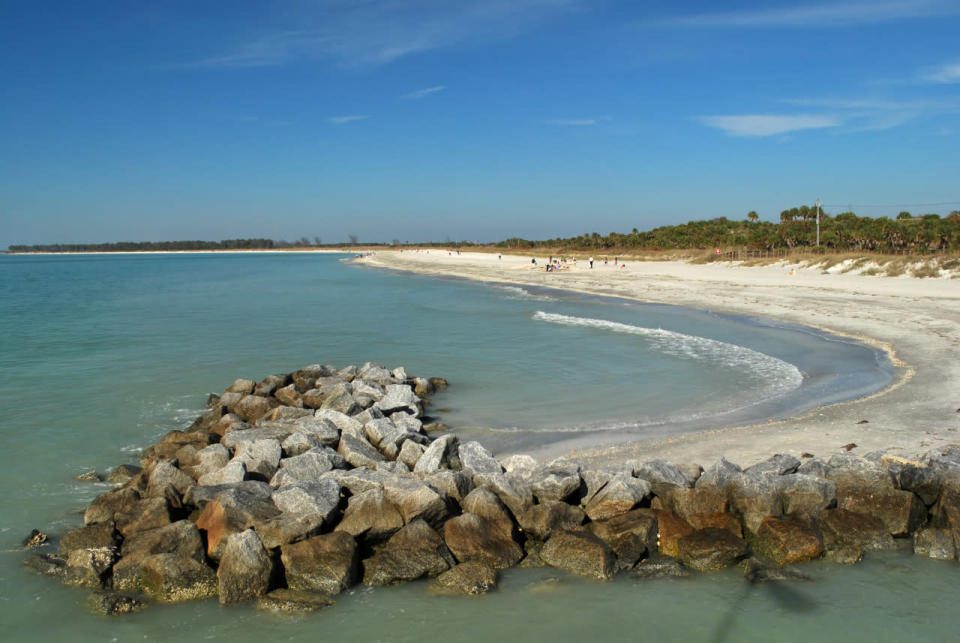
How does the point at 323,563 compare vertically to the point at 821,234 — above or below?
below

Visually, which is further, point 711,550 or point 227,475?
point 227,475

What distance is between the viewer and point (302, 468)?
8680 millimetres

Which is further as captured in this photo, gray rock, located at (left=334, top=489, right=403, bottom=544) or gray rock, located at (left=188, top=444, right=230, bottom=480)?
gray rock, located at (left=188, top=444, right=230, bottom=480)

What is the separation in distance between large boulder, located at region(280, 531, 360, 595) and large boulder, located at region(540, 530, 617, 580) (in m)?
1.97

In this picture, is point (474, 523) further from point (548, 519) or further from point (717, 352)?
point (717, 352)

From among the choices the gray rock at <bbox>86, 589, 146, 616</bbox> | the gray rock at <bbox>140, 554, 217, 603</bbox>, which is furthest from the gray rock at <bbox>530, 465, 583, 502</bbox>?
the gray rock at <bbox>86, 589, 146, 616</bbox>

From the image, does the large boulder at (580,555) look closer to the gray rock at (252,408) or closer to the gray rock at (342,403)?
the gray rock at (342,403)

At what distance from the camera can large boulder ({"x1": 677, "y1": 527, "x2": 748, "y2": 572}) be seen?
6.82m

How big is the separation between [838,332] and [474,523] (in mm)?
17128

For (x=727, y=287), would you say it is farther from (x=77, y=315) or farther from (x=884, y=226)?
(x=77, y=315)

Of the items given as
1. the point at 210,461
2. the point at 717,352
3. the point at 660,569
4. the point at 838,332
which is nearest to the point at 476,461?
the point at 660,569

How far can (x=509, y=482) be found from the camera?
306 inches

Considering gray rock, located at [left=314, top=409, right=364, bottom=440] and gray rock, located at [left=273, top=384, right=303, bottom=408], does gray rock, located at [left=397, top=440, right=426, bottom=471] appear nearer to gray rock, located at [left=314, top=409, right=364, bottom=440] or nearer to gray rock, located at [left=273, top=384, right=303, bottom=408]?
gray rock, located at [left=314, top=409, right=364, bottom=440]

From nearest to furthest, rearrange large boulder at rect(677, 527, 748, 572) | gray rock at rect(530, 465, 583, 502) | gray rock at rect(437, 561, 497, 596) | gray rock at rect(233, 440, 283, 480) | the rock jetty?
gray rock at rect(437, 561, 497, 596)
the rock jetty
large boulder at rect(677, 527, 748, 572)
gray rock at rect(530, 465, 583, 502)
gray rock at rect(233, 440, 283, 480)
